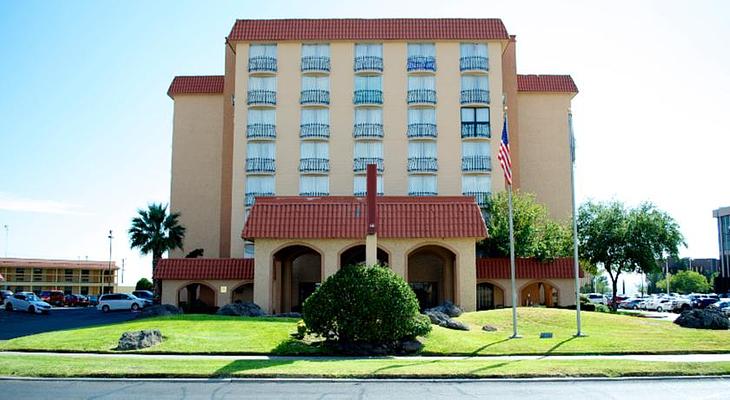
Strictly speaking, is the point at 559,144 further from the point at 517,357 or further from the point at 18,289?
the point at 18,289

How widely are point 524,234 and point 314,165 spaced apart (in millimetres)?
17486

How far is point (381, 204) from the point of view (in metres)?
40.9

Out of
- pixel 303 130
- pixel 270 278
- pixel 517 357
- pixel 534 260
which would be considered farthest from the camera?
pixel 303 130

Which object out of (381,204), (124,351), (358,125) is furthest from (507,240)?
(124,351)

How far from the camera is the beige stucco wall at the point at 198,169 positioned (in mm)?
59375

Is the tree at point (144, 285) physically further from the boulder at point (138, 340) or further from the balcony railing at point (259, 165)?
the boulder at point (138, 340)

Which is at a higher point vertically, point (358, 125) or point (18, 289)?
point (358, 125)

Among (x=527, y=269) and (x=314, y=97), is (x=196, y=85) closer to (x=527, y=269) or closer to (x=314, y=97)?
(x=314, y=97)

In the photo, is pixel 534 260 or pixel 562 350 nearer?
pixel 562 350

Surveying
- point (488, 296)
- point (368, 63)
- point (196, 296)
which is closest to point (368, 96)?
point (368, 63)

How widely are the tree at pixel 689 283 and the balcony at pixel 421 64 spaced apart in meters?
62.9

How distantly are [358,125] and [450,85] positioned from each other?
8147mm

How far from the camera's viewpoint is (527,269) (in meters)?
46.8

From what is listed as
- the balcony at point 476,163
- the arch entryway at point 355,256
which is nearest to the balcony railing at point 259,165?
the arch entryway at point 355,256
